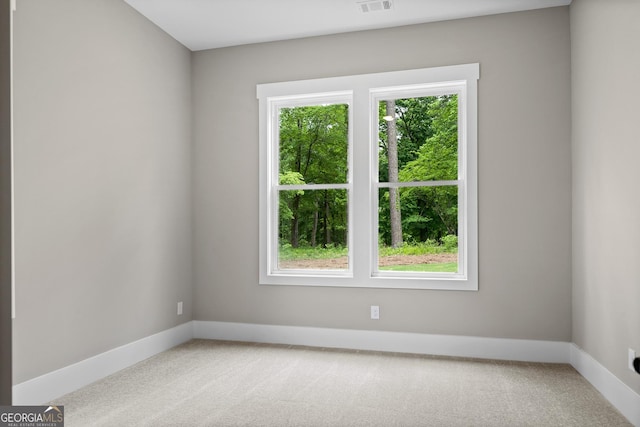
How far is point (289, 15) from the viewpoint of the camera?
12.5 feet

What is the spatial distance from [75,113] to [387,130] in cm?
252

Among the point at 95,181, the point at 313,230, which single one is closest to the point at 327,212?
the point at 313,230

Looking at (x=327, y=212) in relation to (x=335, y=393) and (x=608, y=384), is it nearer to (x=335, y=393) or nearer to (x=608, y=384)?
(x=335, y=393)

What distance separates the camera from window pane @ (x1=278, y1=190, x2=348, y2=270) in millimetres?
4281

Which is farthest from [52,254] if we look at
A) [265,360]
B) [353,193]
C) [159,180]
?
[353,193]

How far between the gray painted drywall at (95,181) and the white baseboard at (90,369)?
6 cm

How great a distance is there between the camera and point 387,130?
13.7 ft

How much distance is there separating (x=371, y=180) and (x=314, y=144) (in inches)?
26.7

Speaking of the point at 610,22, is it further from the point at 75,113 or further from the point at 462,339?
the point at 75,113

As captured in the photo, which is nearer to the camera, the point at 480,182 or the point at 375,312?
the point at 480,182
